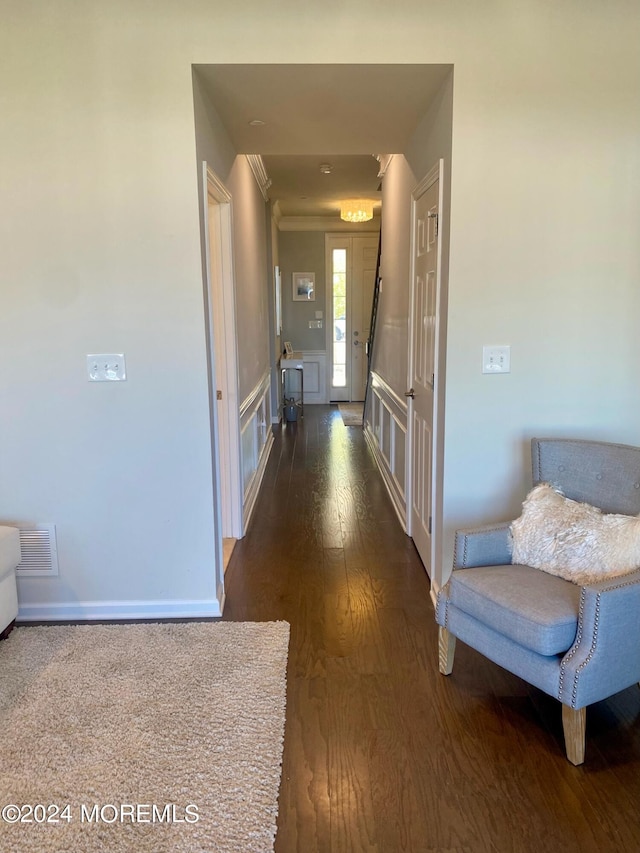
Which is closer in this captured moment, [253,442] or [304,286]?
[253,442]

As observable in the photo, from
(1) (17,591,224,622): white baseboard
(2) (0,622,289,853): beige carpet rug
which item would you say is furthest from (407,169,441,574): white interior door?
(1) (17,591,224,622): white baseboard

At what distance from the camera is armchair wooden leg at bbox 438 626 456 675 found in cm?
220

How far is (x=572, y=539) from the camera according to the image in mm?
2041

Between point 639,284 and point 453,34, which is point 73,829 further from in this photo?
point 453,34

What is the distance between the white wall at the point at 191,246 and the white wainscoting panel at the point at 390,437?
1.27 meters

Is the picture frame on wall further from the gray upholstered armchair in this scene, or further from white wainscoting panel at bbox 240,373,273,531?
the gray upholstered armchair

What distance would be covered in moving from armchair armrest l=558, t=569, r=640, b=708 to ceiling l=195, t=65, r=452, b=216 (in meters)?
2.05

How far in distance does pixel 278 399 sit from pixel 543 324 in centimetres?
503

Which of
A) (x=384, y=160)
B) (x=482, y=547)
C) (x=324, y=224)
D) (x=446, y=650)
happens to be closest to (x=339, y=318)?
(x=324, y=224)

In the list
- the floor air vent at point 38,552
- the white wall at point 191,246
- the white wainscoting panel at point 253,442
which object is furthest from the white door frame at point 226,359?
the floor air vent at point 38,552

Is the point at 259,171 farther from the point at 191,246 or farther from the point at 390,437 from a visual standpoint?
the point at 191,246

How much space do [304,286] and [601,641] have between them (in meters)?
7.48

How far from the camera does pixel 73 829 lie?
1.55m

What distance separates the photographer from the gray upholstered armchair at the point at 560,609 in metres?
1.71
